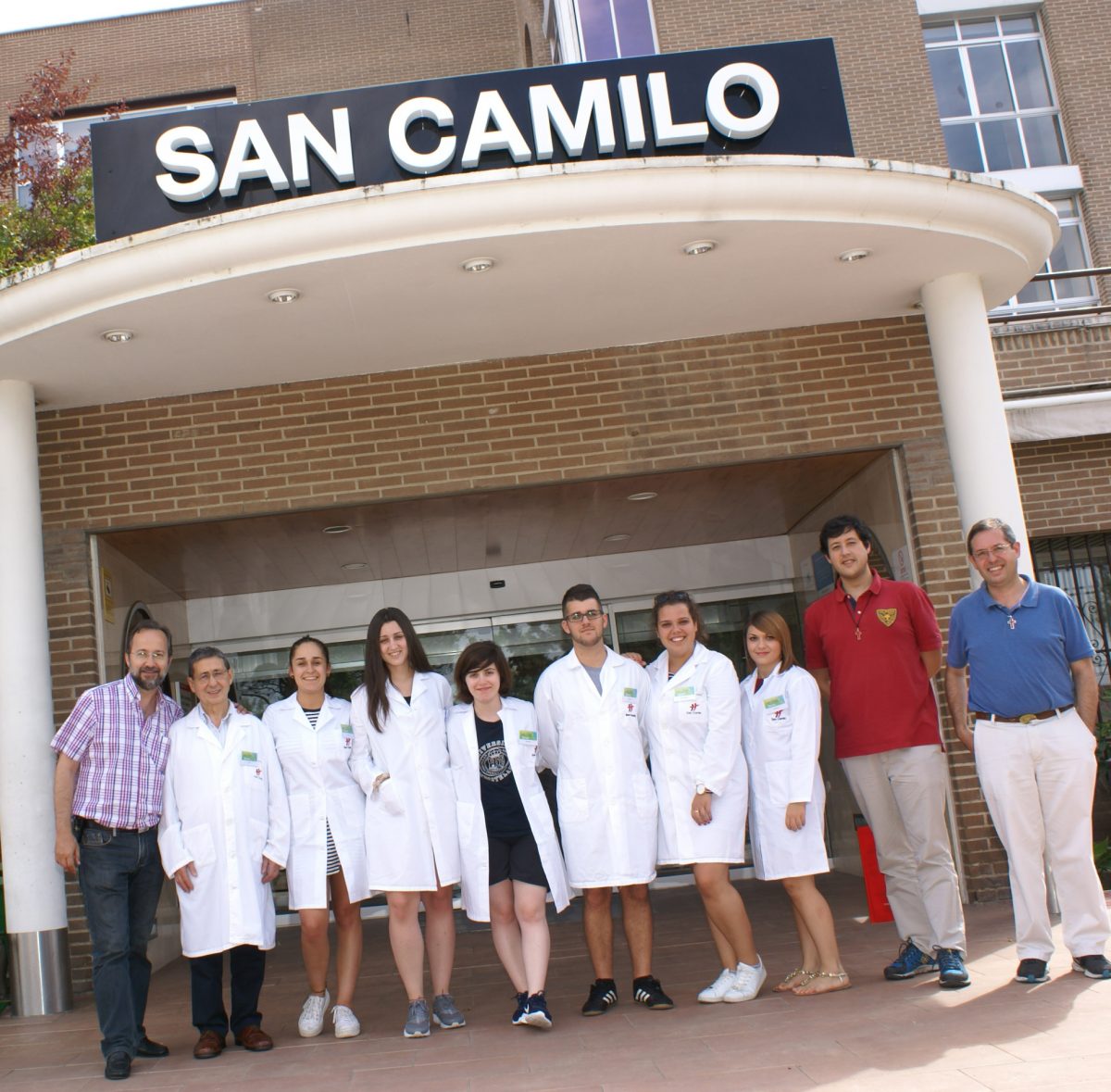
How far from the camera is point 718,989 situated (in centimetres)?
526

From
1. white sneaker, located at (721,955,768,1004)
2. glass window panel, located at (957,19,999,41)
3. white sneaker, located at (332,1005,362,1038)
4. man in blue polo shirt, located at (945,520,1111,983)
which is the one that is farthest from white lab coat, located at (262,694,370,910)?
glass window panel, located at (957,19,999,41)

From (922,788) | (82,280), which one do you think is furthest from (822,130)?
(82,280)

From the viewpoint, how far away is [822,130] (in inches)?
258

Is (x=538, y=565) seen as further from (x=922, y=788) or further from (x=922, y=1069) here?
(x=922, y=1069)

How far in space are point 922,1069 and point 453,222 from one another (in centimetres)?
418

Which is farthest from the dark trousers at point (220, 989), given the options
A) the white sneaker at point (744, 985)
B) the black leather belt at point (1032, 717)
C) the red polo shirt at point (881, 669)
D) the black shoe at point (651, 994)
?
the black leather belt at point (1032, 717)

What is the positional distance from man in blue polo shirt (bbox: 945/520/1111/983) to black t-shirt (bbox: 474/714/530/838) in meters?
1.99

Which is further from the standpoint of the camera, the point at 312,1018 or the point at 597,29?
the point at 597,29

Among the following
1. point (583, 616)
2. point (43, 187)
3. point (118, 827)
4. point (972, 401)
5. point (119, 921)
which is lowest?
point (119, 921)

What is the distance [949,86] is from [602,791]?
49.1ft

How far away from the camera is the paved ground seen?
3.99m

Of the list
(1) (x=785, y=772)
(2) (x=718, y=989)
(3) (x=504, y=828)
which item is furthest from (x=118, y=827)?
(1) (x=785, y=772)

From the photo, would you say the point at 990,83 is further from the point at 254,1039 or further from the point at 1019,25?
the point at 254,1039

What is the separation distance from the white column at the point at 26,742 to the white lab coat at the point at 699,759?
367 centimetres
